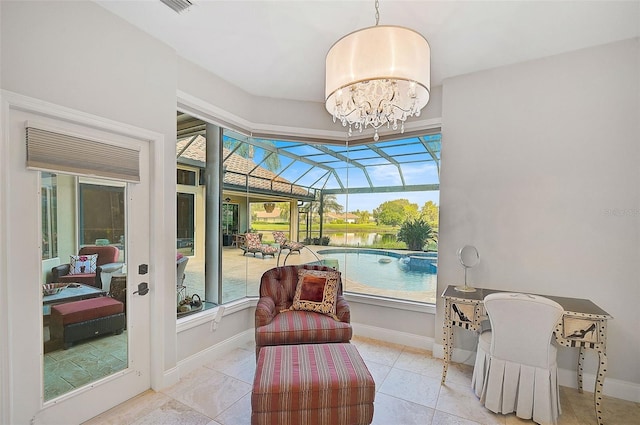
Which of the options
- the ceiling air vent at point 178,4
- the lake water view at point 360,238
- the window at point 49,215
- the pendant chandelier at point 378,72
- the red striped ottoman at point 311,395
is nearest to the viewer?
the pendant chandelier at point 378,72

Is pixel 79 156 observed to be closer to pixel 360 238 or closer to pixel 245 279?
pixel 245 279

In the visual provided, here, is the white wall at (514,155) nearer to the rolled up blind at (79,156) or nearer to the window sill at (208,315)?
the window sill at (208,315)

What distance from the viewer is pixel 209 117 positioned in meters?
2.86

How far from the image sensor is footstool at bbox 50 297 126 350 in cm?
182

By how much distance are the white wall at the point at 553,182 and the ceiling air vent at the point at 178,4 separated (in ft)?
8.24

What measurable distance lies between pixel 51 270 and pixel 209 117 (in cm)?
185

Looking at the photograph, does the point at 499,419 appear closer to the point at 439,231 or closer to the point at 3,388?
the point at 439,231

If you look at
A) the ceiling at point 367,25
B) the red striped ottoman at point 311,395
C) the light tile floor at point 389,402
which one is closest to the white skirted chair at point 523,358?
the light tile floor at point 389,402

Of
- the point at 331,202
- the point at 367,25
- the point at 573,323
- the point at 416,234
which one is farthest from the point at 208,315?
the point at 573,323

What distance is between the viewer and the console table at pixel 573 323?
1969 mm

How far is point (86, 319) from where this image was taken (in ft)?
6.42

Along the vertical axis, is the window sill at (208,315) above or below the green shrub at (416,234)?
below

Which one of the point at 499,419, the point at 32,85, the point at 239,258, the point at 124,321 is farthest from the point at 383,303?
the point at 32,85

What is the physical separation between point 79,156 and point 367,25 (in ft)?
7.52
